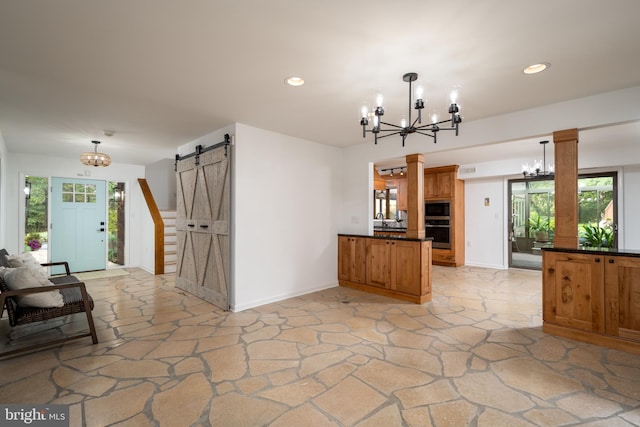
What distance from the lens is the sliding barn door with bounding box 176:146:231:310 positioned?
4434mm

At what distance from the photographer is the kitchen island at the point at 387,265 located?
15.4ft

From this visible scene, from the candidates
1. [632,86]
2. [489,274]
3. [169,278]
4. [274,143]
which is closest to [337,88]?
[274,143]

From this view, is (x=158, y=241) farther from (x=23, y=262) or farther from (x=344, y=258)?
(x=344, y=258)

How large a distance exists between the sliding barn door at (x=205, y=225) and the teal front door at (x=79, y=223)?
309 centimetres

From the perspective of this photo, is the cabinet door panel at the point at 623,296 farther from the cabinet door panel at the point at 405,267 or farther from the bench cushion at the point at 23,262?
the bench cushion at the point at 23,262

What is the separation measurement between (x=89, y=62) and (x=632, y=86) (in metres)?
5.16

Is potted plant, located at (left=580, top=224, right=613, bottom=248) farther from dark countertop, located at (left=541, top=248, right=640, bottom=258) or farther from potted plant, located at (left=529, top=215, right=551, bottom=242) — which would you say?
dark countertop, located at (left=541, top=248, right=640, bottom=258)

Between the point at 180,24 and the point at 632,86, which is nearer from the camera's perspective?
the point at 180,24

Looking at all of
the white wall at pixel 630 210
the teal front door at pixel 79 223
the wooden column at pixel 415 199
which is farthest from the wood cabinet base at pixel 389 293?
the teal front door at pixel 79 223

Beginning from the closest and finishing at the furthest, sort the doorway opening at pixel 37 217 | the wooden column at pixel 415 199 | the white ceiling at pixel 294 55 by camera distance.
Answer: the white ceiling at pixel 294 55 < the wooden column at pixel 415 199 < the doorway opening at pixel 37 217

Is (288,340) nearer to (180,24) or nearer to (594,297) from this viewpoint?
(180,24)

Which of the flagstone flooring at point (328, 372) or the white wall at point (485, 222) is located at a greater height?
the white wall at point (485, 222)

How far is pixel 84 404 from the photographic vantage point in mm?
2172

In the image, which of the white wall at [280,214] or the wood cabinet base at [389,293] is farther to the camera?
the wood cabinet base at [389,293]
